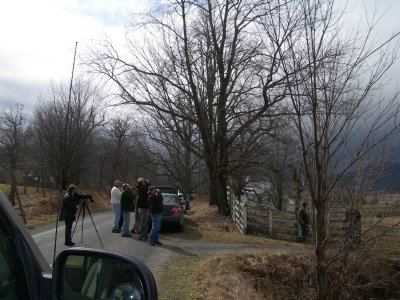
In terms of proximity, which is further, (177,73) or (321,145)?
(177,73)

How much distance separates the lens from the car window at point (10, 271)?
192 cm

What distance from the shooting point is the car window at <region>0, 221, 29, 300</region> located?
1.92m

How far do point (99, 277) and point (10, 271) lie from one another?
14.2 inches

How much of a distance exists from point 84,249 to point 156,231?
12.9 m

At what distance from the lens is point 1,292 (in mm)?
1875

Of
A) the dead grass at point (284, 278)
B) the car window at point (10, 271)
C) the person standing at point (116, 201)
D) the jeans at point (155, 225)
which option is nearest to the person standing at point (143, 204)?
the jeans at point (155, 225)

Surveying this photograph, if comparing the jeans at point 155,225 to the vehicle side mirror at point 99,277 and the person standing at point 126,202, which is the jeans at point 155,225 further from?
the vehicle side mirror at point 99,277

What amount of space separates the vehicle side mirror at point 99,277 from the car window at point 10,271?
0.42ft

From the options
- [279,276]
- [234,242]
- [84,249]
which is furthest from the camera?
[234,242]

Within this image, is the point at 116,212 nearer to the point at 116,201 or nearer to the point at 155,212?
the point at 116,201

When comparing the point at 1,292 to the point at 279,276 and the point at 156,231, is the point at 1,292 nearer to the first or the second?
the point at 279,276

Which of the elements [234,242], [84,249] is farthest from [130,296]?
[234,242]

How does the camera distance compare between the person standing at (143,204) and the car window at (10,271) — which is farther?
the person standing at (143,204)

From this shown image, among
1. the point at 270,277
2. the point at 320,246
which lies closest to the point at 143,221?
the point at 270,277
